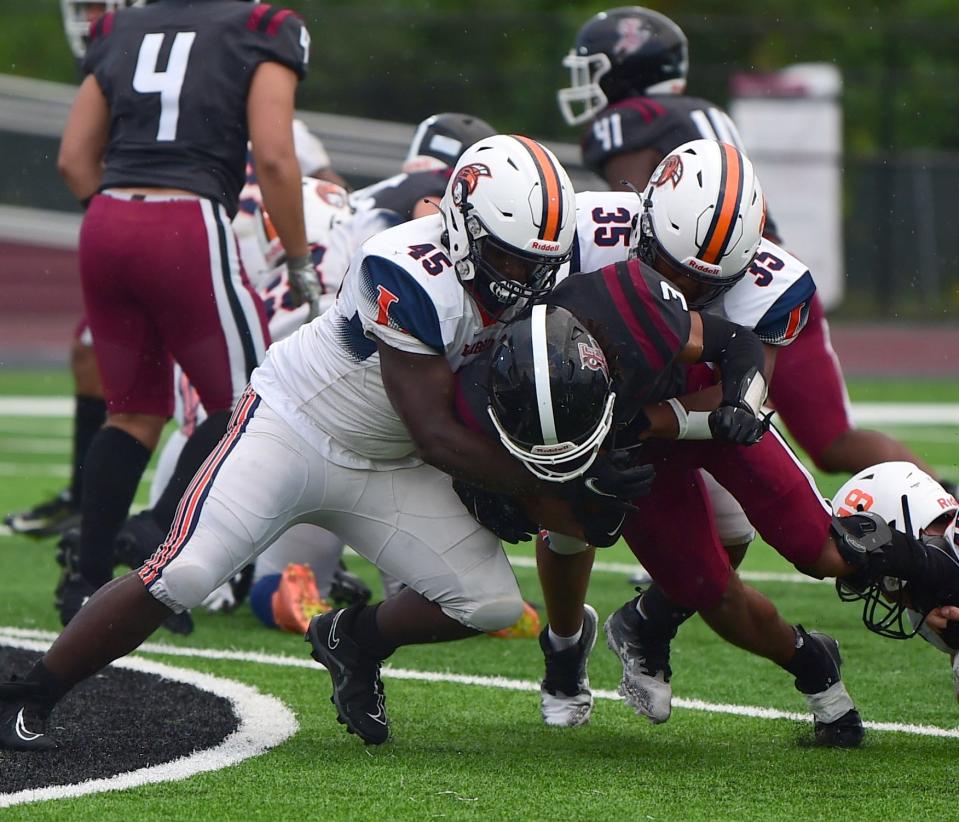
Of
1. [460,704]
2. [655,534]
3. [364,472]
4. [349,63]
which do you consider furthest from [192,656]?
[349,63]

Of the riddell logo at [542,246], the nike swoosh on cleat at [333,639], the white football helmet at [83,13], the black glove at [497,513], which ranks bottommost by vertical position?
the nike swoosh on cleat at [333,639]

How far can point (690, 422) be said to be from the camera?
3.46 meters

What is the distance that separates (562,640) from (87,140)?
7.09ft

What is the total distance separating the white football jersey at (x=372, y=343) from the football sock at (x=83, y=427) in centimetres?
301

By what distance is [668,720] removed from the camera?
3.91m

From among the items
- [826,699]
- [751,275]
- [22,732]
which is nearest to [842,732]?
[826,699]

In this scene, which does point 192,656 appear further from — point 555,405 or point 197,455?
point 555,405

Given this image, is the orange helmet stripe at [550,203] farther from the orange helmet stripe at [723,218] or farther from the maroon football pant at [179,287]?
the maroon football pant at [179,287]

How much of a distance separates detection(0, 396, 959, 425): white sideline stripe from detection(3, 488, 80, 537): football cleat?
505 cm

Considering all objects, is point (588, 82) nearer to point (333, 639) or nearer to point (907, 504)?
point (907, 504)

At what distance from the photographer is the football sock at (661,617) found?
155 inches

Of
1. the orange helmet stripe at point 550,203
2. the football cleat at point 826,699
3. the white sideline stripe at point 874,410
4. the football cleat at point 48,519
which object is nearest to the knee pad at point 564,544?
the football cleat at point 826,699

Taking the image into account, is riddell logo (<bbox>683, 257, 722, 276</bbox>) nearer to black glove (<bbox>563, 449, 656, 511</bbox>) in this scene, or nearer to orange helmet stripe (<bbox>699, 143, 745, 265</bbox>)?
orange helmet stripe (<bbox>699, 143, 745, 265</bbox>)

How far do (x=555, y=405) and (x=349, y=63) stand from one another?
1496 centimetres
